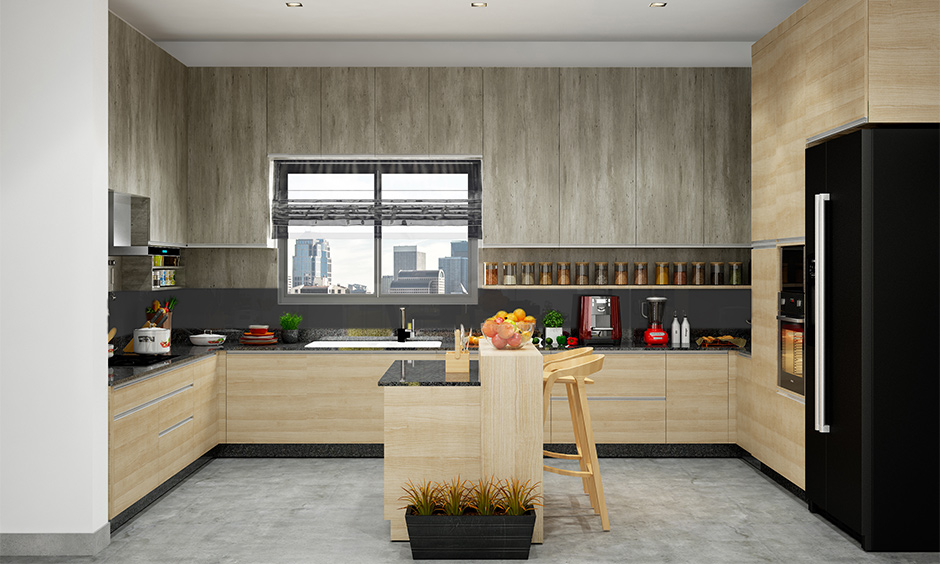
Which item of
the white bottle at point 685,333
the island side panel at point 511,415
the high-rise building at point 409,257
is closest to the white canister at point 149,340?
the high-rise building at point 409,257

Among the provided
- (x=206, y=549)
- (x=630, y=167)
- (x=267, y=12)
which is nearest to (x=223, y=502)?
(x=206, y=549)

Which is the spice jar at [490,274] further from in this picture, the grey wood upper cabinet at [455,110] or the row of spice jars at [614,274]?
the grey wood upper cabinet at [455,110]

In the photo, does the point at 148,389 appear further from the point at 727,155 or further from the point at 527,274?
the point at 727,155

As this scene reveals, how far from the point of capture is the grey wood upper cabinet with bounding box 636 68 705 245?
5418 mm

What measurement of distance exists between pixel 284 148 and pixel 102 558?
10.1 feet

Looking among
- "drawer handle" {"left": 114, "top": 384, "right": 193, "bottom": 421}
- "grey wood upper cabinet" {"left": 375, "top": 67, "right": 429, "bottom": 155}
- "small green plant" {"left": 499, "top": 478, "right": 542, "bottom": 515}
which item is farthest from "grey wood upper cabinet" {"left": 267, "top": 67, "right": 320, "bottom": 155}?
"small green plant" {"left": 499, "top": 478, "right": 542, "bottom": 515}

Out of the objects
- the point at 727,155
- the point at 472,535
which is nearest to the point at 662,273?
the point at 727,155

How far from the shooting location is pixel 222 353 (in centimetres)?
517

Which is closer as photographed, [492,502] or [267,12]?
[492,502]

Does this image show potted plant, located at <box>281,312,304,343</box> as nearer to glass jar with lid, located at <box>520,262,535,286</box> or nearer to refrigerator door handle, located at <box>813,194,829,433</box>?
glass jar with lid, located at <box>520,262,535,286</box>

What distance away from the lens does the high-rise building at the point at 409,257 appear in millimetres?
5816

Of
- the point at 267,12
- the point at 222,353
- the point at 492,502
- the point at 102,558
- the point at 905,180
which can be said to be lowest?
the point at 102,558

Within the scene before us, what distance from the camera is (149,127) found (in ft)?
15.6

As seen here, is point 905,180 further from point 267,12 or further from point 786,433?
point 267,12
